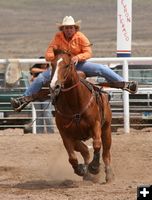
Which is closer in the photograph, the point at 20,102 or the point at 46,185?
the point at 46,185

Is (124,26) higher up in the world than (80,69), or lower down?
higher up

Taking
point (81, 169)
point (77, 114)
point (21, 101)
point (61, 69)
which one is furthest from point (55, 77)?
point (21, 101)

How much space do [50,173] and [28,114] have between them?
14.3 feet

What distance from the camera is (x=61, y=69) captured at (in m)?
9.78

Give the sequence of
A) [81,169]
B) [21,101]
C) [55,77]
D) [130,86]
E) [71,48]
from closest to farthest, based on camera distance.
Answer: [55,77] < [81,169] < [71,48] < [21,101] < [130,86]

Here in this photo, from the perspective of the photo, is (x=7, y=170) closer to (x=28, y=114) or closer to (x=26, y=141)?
(x=26, y=141)

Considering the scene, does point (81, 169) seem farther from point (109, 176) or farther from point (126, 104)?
point (126, 104)

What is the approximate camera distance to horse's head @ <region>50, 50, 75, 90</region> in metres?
9.59

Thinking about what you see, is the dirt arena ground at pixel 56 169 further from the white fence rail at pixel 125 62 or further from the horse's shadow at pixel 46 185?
the white fence rail at pixel 125 62

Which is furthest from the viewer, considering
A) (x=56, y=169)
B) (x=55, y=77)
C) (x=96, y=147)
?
(x=56, y=169)

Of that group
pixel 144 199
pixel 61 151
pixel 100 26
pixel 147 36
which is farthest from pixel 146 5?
pixel 144 199

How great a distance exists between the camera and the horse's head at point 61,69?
378 inches

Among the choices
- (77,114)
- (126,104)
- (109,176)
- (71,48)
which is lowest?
(109,176)

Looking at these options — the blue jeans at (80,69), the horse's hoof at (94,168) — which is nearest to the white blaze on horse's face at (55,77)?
the blue jeans at (80,69)
